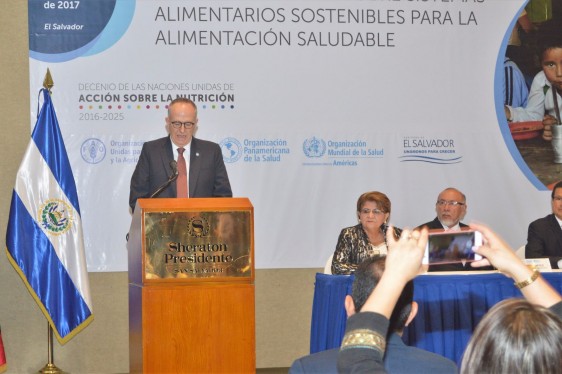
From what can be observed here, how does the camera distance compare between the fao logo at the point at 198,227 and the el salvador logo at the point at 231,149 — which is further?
the el salvador logo at the point at 231,149

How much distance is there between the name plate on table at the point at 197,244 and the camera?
3449 mm

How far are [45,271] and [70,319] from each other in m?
0.38

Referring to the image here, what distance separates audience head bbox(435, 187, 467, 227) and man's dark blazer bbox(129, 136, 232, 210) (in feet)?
6.50

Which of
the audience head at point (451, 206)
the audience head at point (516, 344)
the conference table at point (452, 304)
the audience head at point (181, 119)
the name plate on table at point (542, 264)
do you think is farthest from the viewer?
the audience head at point (451, 206)

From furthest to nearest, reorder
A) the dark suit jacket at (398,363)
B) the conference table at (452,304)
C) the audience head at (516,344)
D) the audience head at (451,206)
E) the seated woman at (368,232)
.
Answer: the audience head at (451,206) < the seated woman at (368,232) < the conference table at (452,304) < the dark suit jacket at (398,363) < the audience head at (516,344)

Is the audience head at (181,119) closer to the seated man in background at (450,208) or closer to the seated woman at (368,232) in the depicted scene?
the seated woman at (368,232)

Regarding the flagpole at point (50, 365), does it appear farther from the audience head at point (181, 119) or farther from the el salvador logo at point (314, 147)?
the el salvador logo at point (314, 147)

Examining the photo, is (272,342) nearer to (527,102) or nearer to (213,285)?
(527,102)

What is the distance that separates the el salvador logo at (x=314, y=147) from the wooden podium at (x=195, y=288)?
10.5 ft

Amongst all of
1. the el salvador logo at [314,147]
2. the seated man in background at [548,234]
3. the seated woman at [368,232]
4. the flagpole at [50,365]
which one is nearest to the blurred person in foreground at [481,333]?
the seated woman at [368,232]

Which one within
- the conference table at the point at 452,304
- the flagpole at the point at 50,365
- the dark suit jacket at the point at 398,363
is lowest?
the flagpole at the point at 50,365

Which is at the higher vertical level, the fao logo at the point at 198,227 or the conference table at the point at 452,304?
the fao logo at the point at 198,227

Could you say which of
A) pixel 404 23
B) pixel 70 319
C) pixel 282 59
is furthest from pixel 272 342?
pixel 404 23

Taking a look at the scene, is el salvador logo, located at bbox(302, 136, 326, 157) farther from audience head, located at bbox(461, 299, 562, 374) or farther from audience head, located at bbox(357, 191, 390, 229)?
audience head, located at bbox(461, 299, 562, 374)
